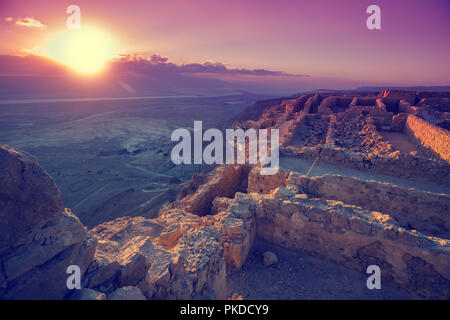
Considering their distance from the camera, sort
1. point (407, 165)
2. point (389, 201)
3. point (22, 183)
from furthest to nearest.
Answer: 1. point (407, 165)
2. point (389, 201)
3. point (22, 183)

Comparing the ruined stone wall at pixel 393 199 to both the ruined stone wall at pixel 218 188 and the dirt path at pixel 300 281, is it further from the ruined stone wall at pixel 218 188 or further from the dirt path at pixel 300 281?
the ruined stone wall at pixel 218 188

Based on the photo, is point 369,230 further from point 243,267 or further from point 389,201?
point 243,267

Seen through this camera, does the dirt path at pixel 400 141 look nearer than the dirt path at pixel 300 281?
No

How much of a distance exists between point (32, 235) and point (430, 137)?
47.2 feet

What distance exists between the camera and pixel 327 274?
4801 mm

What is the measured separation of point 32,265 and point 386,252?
5.84 metres

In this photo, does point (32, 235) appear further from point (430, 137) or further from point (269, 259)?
point (430, 137)

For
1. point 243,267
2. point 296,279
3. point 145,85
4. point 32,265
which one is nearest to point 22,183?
point 32,265

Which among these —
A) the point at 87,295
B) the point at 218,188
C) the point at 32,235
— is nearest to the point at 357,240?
the point at 87,295

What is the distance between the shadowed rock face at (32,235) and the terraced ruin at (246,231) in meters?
0.01

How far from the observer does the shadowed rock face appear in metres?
2.28

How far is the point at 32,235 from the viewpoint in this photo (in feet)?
8.20

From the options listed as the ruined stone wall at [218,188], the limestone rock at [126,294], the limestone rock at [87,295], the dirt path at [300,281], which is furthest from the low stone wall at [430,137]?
the limestone rock at [87,295]

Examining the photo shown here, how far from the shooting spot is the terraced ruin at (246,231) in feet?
8.30
